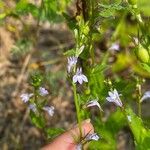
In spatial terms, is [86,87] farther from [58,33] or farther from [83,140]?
[58,33]

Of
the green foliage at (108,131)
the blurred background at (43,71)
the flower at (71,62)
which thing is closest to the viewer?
the flower at (71,62)

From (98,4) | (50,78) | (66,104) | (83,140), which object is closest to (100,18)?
(98,4)

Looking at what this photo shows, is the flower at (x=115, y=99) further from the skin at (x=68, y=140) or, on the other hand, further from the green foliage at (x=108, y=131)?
the green foliage at (x=108, y=131)

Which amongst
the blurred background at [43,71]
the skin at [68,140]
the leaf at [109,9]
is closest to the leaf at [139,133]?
the skin at [68,140]

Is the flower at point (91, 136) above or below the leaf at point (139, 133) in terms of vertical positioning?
below

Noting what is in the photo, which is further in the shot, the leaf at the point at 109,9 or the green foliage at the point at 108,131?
the green foliage at the point at 108,131

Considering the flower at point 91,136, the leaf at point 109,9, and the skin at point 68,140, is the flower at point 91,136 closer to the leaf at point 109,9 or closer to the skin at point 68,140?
the skin at point 68,140

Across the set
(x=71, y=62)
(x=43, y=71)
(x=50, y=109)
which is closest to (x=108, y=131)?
(x=50, y=109)

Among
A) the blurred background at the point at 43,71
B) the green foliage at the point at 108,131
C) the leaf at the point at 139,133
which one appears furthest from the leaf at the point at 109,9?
the blurred background at the point at 43,71

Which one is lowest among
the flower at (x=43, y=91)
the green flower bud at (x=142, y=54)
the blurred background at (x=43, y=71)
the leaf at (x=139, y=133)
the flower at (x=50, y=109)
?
the blurred background at (x=43, y=71)

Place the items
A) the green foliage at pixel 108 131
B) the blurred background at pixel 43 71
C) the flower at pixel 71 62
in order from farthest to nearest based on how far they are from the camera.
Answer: the blurred background at pixel 43 71 → the green foliage at pixel 108 131 → the flower at pixel 71 62

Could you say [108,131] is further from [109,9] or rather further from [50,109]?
[109,9]
